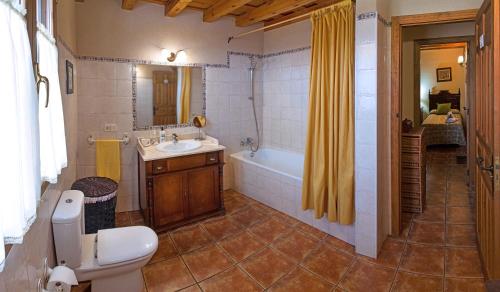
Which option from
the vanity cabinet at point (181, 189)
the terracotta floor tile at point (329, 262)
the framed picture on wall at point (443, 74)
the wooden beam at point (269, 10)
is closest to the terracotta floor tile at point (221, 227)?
the vanity cabinet at point (181, 189)

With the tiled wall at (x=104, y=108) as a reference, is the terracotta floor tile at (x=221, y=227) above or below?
below

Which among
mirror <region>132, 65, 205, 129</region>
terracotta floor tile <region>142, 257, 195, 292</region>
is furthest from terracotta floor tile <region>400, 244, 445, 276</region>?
mirror <region>132, 65, 205, 129</region>

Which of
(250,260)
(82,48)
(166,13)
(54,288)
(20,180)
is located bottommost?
(250,260)

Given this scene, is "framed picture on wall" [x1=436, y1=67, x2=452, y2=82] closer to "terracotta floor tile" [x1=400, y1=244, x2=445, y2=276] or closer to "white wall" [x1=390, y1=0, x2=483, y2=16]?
"white wall" [x1=390, y1=0, x2=483, y2=16]

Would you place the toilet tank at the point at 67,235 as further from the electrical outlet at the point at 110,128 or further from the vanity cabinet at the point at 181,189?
the electrical outlet at the point at 110,128

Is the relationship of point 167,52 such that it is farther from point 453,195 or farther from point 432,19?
point 453,195

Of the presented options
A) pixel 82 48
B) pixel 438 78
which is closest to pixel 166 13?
pixel 82 48

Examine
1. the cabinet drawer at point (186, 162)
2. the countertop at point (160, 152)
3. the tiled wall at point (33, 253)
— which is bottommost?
the tiled wall at point (33, 253)

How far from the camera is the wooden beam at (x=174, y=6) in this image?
3.09 metres

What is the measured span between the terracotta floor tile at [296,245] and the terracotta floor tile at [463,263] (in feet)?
3.42

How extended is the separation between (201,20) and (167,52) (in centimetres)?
65

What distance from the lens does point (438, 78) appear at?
9266mm

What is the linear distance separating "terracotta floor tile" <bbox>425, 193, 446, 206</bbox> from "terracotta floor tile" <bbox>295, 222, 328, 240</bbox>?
1659mm

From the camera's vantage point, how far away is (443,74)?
9164 mm
